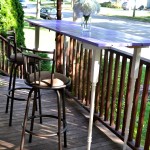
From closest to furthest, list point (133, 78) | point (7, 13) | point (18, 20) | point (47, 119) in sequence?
1. point (133, 78)
2. point (47, 119)
3. point (7, 13)
4. point (18, 20)

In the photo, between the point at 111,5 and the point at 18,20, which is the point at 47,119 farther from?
the point at 111,5

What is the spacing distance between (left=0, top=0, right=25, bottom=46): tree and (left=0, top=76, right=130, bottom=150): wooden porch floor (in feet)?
7.25

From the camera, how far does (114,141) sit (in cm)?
287

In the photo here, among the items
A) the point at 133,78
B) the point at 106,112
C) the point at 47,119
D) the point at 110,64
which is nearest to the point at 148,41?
the point at 133,78

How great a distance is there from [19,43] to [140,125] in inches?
168

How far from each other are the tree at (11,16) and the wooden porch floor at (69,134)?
221 centimetres

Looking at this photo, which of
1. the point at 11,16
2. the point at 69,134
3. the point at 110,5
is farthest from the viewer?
the point at 110,5

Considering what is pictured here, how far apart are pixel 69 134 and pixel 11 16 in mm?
3454

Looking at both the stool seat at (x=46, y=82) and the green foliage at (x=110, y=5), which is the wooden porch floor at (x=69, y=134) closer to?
the stool seat at (x=46, y=82)

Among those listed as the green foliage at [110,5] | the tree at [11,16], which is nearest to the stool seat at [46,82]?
the tree at [11,16]

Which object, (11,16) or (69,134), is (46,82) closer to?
(69,134)

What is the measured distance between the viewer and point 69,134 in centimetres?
295

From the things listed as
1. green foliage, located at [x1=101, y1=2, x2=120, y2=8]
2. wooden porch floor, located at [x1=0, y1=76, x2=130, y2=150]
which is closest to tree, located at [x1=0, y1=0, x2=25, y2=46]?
wooden porch floor, located at [x1=0, y1=76, x2=130, y2=150]

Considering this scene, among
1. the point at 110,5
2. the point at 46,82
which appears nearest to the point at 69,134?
the point at 46,82
